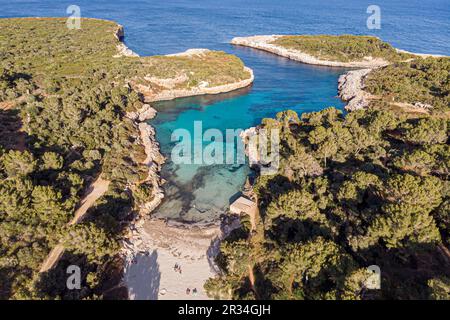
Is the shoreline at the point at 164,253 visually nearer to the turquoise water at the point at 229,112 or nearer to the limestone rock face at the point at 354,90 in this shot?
the turquoise water at the point at 229,112

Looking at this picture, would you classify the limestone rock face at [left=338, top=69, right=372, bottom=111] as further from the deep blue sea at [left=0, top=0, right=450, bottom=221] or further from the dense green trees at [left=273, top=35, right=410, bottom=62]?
the dense green trees at [left=273, top=35, right=410, bottom=62]

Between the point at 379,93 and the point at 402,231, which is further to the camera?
the point at 379,93

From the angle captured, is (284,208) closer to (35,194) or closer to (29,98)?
(35,194)

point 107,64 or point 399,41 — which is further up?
point 399,41

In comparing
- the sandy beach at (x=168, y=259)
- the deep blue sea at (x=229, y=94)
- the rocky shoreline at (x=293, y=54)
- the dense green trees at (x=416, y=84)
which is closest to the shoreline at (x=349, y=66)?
the rocky shoreline at (x=293, y=54)
